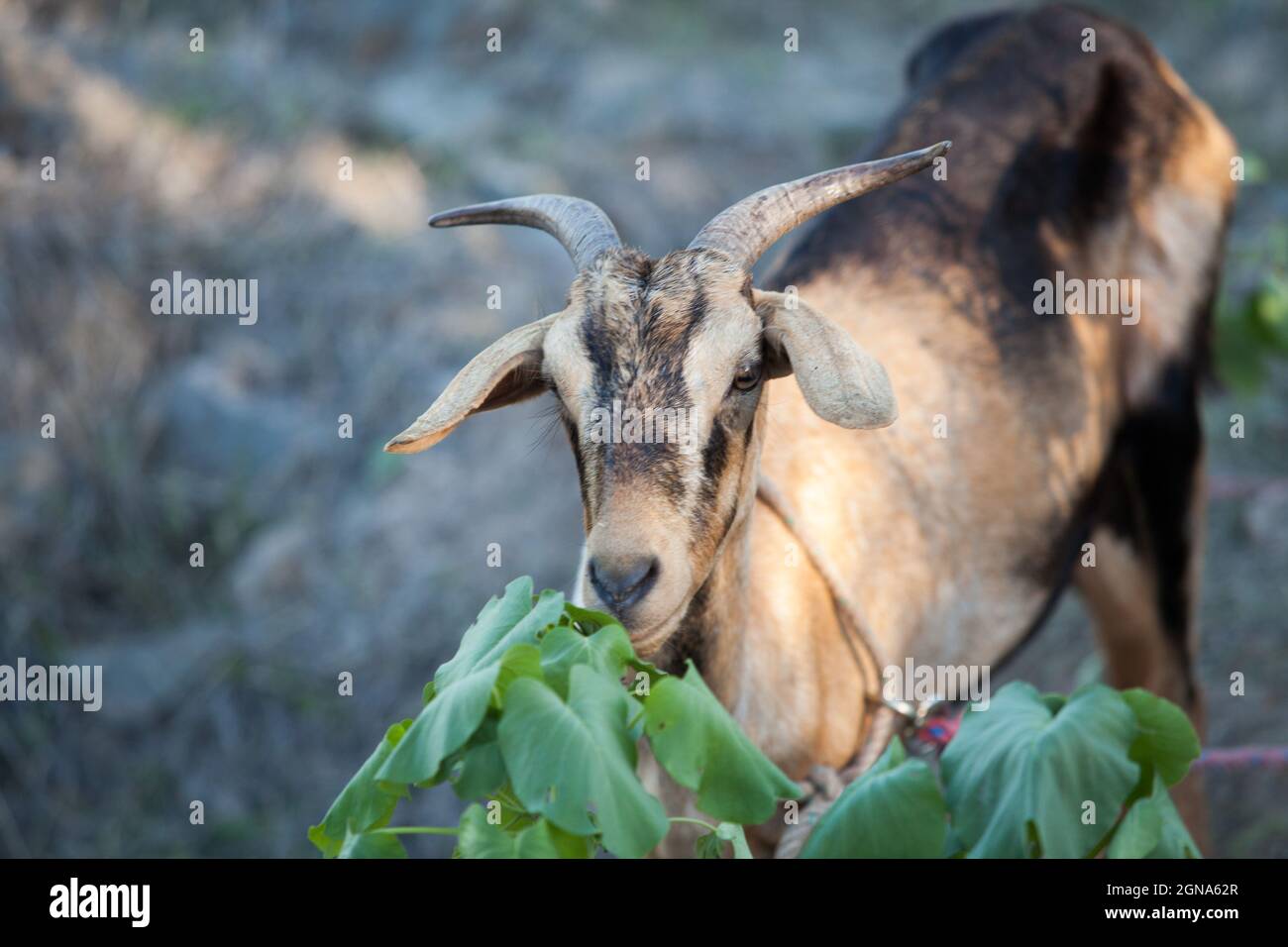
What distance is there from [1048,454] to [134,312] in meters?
5.65

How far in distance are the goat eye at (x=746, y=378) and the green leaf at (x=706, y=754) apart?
0.95 m

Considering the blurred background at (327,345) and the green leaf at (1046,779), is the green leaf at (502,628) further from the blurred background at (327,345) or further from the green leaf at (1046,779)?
the blurred background at (327,345)

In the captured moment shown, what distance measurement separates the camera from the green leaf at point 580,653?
213 cm

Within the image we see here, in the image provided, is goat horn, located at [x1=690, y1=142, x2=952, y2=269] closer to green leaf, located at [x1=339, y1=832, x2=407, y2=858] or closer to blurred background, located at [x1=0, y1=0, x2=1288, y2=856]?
green leaf, located at [x1=339, y1=832, x2=407, y2=858]

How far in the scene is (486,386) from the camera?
2973 millimetres

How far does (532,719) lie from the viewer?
199 cm

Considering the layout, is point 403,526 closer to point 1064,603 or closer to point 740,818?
point 1064,603

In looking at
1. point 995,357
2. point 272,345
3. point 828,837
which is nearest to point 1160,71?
point 995,357

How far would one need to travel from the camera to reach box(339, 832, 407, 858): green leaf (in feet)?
6.63

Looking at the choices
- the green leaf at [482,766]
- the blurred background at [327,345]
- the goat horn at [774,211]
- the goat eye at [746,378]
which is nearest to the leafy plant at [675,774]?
the green leaf at [482,766]

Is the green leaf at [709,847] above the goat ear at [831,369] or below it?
below

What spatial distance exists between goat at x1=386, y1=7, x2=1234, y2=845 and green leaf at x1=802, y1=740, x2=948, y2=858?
0.67m

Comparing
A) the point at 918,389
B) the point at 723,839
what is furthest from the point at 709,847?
the point at 918,389

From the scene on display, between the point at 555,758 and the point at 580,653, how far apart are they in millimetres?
230
